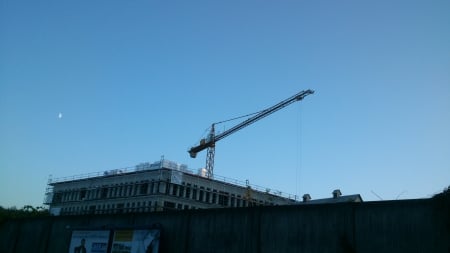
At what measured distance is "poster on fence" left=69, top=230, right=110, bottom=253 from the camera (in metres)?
26.8

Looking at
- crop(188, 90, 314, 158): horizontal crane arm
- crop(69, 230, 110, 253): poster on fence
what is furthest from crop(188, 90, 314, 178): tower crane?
crop(69, 230, 110, 253): poster on fence

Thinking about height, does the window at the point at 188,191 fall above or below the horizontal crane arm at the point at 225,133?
below

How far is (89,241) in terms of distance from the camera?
1101 inches

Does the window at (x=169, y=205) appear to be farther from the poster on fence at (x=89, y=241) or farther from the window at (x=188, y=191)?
the poster on fence at (x=89, y=241)

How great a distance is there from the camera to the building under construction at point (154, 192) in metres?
84.7

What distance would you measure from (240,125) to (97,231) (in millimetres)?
93423

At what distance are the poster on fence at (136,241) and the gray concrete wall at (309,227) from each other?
56 centimetres

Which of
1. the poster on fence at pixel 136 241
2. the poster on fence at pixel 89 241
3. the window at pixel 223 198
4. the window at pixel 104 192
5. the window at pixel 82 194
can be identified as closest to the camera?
the poster on fence at pixel 136 241

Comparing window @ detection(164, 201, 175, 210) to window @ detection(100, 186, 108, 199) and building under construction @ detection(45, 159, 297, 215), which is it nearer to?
building under construction @ detection(45, 159, 297, 215)

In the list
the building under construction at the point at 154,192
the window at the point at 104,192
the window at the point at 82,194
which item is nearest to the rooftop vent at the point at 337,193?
the building under construction at the point at 154,192

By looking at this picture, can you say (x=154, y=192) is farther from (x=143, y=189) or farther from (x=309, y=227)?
(x=309, y=227)

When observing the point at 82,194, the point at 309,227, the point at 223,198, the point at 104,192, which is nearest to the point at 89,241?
the point at 309,227

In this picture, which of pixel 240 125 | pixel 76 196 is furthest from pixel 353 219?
pixel 240 125

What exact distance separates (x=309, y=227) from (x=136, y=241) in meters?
11.1
